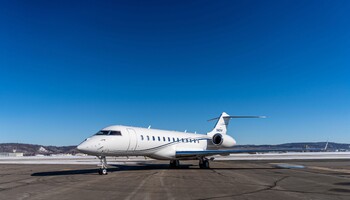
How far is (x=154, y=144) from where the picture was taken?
21.5 metres

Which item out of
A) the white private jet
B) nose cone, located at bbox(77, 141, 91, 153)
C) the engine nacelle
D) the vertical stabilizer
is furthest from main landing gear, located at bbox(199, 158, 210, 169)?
nose cone, located at bbox(77, 141, 91, 153)

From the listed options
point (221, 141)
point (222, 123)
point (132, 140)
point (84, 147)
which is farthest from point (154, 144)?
point (222, 123)

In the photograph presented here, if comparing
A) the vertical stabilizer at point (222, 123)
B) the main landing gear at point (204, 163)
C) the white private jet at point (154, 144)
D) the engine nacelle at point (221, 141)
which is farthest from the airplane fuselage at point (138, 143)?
the vertical stabilizer at point (222, 123)

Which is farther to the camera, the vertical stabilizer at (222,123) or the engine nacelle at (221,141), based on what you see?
the vertical stabilizer at (222,123)

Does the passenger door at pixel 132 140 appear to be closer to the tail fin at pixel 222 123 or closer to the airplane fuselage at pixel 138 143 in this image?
the airplane fuselage at pixel 138 143

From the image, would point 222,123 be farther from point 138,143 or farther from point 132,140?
point 132,140

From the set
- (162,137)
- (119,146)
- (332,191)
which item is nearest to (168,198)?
(332,191)

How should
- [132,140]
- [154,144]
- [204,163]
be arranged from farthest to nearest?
1. [204,163]
2. [154,144]
3. [132,140]

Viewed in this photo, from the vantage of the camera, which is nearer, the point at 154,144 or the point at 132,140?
the point at 132,140

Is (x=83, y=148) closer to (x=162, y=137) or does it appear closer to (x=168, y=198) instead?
(x=162, y=137)

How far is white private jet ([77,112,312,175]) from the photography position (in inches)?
683

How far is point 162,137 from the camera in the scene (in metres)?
22.4

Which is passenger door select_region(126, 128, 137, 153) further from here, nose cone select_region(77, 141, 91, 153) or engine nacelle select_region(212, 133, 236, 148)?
engine nacelle select_region(212, 133, 236, 148)

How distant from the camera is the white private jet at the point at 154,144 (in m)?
17.3
